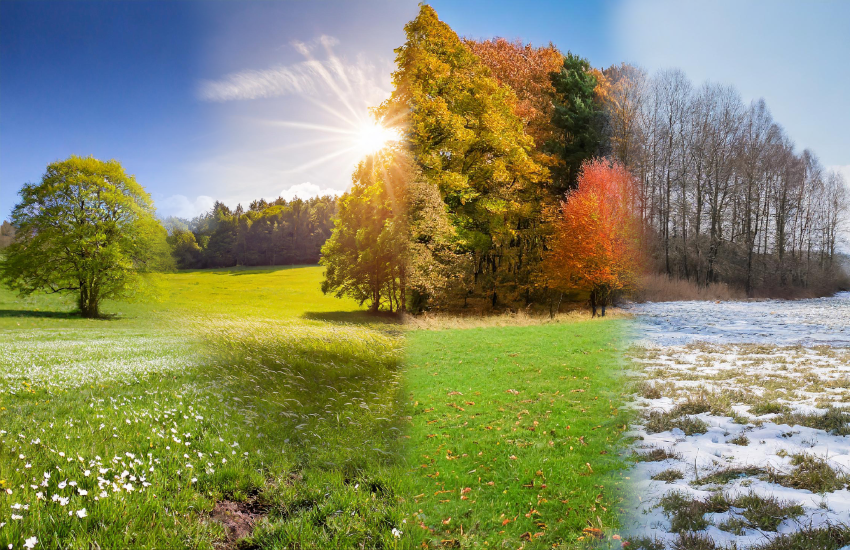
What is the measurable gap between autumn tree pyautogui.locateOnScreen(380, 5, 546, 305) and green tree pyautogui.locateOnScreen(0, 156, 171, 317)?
7892 mm

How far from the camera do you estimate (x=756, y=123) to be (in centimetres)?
3088

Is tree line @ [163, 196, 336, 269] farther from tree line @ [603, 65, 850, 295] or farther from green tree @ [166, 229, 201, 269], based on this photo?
tree line @ [603, 65, 850, 295]

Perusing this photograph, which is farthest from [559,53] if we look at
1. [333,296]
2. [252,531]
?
[252,531]

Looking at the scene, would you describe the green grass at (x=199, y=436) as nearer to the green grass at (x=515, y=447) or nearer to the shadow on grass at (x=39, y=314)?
the green grass at (x=515, y=447)

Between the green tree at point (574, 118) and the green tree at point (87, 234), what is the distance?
18.1 meters

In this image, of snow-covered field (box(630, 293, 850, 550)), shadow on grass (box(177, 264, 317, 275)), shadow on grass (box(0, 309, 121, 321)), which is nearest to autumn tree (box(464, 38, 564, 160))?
Result: shadow on grass (box(177, 264, 317, 275))

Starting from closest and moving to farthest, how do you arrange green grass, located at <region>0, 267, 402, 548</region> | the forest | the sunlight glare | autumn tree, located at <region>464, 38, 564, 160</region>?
green grass, located at <region>0, 267, 402, 548</region>
the sunlight glare
the forest
autumn tree, located at <region>464, 38, 564, 160</region>

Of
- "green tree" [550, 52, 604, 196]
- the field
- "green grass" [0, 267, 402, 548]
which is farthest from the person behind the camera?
"green tree" [550, 52, 604, 196]

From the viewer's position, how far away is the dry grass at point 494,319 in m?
17.3

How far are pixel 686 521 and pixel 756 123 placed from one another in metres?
36.3

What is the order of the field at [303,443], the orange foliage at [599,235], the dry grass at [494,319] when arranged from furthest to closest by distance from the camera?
the orange foliage at [599,235] → the dry grass at [494,319] → the field at [303,443]

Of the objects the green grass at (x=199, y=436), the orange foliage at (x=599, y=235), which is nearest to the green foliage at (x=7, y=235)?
the green grass at (x=199, y=436)

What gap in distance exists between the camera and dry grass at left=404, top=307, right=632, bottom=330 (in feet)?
56.6

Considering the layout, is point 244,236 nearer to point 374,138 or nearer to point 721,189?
point 374,138
